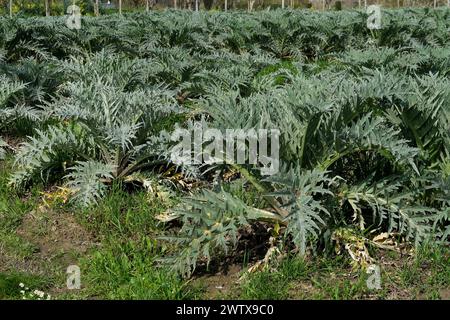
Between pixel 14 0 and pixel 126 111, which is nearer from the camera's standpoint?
pixel 126 111

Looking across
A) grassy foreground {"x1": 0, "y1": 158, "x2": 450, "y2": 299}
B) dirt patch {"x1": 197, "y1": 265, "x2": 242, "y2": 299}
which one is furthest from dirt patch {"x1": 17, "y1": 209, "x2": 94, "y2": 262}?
dirt patch {"x1": 197, "y1": 265, "x2": 242, "y2": 299}

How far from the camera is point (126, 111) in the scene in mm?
3840

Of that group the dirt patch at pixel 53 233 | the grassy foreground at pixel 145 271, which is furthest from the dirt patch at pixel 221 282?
Answer: the dirt patch at pixel 53 233

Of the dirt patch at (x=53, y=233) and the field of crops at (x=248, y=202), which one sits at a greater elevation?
the field of crops at (x=248, y=202)

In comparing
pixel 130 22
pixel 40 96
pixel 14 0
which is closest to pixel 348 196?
pixel 40 96

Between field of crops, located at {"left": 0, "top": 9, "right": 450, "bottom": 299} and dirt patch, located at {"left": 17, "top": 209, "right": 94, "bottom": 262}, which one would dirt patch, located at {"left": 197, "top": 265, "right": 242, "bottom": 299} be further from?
dirt patch, located at {"left": 17, "top": 209, "right": 94, "bottom": 262}

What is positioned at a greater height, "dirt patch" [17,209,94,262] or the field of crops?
the field of crops

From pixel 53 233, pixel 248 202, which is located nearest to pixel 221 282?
pixel 248 202

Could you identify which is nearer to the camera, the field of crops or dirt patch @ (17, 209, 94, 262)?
the field of crops

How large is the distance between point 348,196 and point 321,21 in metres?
9.14

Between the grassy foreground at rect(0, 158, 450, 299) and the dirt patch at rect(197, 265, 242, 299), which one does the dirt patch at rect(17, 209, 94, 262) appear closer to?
the grassy foreground at rect(0, 158, 450, 299)

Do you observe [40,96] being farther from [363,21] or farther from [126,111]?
[363,21]

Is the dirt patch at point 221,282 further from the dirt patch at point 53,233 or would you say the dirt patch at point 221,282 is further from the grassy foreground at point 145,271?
the dirt patch at point 53,233

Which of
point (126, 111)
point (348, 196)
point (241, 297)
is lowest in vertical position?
point (241, 297)
